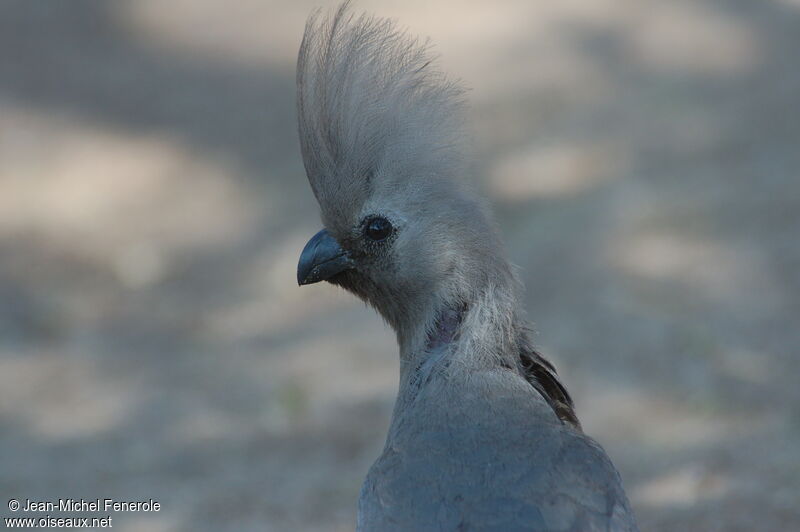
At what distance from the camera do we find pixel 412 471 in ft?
11.3

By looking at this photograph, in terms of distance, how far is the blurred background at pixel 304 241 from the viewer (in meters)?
6.16

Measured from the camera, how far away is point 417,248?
380 centimetres

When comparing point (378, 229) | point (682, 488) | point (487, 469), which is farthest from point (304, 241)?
point (487, 469)

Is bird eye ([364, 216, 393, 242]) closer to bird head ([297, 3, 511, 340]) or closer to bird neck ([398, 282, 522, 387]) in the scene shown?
bird head ([297, 3, 511, 340])

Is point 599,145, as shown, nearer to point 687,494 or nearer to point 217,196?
point 217,196

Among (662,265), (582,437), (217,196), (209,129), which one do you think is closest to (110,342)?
(217,196)

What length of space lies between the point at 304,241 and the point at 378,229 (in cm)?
449

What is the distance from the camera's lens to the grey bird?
359 centimetres

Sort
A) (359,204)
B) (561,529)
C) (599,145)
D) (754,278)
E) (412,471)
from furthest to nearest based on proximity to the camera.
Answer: (599,145) < (754,278) < (359,204) < (412,471) < (561,529)

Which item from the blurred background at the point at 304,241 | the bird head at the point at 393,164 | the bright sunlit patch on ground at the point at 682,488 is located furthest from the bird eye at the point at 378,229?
the bright sunlit patch on ground at the point at 682,488

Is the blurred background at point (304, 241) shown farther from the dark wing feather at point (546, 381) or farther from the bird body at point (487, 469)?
the bird body at point (487, 469)

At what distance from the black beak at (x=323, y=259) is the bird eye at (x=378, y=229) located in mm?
139

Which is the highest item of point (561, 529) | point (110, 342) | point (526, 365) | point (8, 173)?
point (8, 173)

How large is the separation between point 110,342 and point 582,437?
16.4ft
